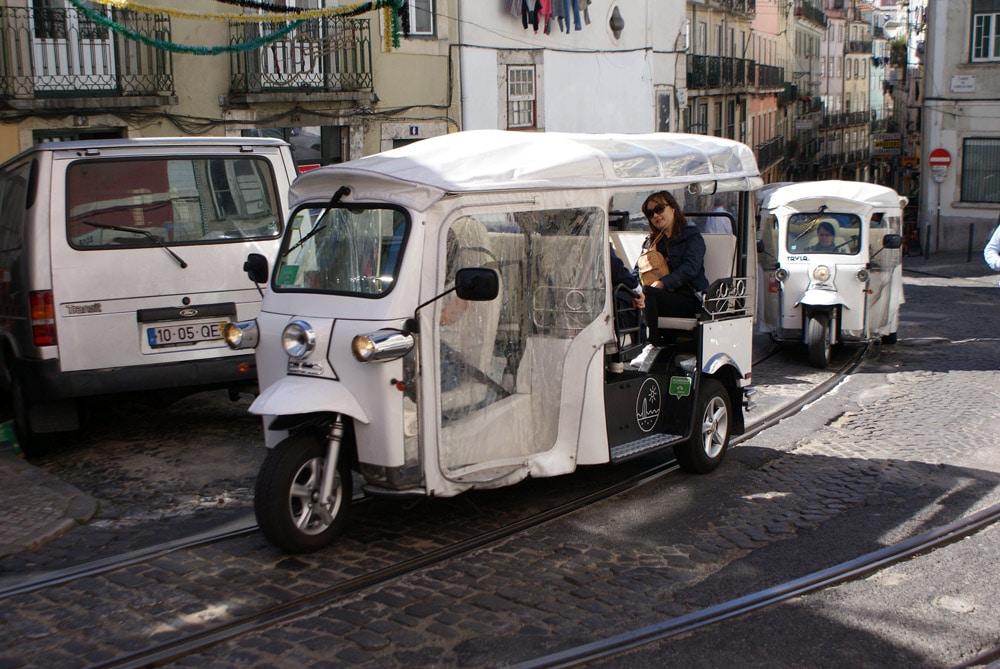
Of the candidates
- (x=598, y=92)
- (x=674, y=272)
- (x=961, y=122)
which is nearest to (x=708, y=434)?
(x=674, y=272)

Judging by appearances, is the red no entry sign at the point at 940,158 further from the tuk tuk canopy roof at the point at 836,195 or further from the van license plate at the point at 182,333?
the van license plate at the point at 182,333

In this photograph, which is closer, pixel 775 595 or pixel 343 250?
pixel 775 595

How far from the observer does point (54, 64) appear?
17.2m

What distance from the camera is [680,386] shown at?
7.86m

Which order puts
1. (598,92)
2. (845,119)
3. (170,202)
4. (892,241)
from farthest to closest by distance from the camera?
(845,119) < (598,92) < (892,241) < (170,202)

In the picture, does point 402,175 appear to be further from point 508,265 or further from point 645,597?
point 645,597

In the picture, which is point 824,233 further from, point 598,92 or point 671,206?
point 598,92

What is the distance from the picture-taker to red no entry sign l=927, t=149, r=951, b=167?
33.5 metres

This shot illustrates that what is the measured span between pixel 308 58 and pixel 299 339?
15.1 m

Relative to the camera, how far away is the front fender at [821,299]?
13.2 meters

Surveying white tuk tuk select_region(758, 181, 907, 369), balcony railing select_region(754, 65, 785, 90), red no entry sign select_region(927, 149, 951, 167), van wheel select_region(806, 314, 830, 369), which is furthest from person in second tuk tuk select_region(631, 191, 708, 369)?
balcony railing select_region(754, 65, 785, 90)

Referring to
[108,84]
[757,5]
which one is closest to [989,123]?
[757,5]

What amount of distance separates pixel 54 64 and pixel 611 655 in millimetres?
15036

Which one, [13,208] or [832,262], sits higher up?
[13,208]
